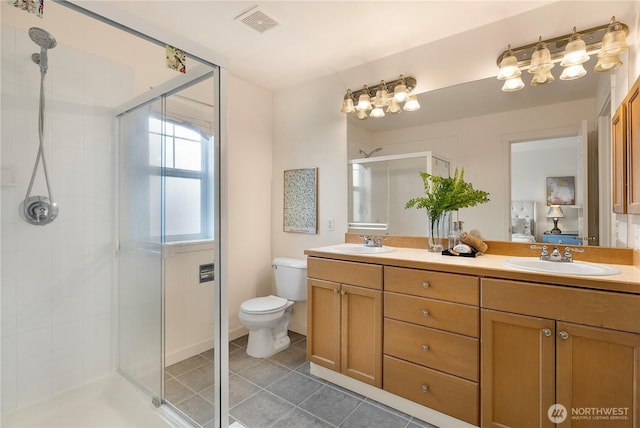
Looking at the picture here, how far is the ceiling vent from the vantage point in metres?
1.78

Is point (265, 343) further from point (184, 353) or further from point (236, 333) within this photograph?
point (184, 353)

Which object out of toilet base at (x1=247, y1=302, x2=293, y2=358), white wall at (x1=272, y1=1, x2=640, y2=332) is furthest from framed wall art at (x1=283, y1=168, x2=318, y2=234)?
toilet base at (x1=247, y1=302, x2=293, y2=358)

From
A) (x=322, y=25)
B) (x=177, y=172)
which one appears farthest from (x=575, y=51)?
(x=177, y=172)

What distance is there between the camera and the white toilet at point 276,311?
2.25m

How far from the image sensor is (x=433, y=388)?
5.02 feet

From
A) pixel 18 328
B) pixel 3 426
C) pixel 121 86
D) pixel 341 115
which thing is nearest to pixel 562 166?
pixel 341 115

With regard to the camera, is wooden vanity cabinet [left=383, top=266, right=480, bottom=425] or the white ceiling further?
the white ceiling

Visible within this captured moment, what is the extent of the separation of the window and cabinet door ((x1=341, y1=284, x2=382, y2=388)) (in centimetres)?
105

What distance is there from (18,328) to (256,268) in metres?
1.63

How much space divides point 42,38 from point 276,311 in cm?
222

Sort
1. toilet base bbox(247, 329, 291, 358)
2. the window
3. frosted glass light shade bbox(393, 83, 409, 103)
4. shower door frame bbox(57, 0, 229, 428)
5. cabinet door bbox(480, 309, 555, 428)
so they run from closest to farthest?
cabinet door bbox(480, 309, 555, 428) < shower door frame bbox(57, 0, 229, 428) < the window < frosted glass light shade bbox(393, 83, 409, 103) < toilet base bbox(247, 329, 291, 358)

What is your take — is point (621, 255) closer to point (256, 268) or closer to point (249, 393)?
point (249, 393)

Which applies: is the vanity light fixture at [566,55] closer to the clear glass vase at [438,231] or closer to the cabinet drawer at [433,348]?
the clear glass vase at [438,231]

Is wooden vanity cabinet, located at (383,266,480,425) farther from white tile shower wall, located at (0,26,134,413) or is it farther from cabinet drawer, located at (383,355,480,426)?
white tile shower wall, located at (0,26,134,413)
